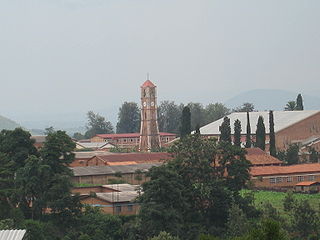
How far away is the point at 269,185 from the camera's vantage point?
53.7 meters

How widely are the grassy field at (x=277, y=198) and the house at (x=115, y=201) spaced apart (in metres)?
6.71

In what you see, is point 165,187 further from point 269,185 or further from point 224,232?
point 269,185

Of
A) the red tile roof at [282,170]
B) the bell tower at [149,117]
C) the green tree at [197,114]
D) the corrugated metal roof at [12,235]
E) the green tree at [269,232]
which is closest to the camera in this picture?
the green tree at [269,232]

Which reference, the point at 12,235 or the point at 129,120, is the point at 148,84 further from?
the point at 12,235

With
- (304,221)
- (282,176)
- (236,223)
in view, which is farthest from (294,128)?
(236,223)

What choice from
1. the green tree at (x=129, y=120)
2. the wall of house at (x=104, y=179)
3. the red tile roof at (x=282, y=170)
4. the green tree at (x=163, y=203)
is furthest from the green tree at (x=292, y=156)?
the green tree at (x=129, y=120)

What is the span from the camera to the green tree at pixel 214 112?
10494 centimetres

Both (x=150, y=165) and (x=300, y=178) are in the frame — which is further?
Result: (x=150, y=165)

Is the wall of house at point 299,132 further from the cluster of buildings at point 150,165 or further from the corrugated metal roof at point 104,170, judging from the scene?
the corrugated metal roof at point 104,170

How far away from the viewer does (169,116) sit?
108m

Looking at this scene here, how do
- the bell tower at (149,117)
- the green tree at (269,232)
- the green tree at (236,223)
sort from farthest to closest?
the bell tower at (149,117), the green tree at (236,223), the green tree at (269,232)

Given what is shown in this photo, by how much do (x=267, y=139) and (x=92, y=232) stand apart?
37.8 meters

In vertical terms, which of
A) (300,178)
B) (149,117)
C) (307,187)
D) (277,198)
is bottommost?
(277,198)

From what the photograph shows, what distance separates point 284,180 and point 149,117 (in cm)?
3311
